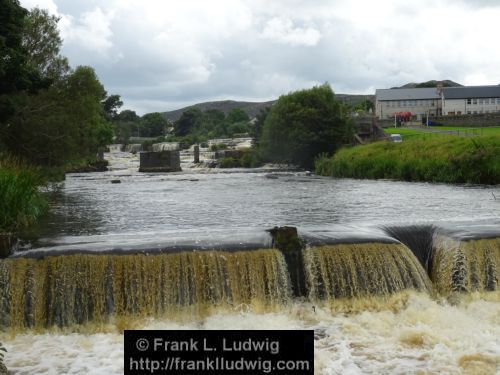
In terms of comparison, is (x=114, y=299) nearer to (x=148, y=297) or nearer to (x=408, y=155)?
(x=148, y=297)

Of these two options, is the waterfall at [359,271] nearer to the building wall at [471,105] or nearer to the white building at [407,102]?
the building wall at [471,105]

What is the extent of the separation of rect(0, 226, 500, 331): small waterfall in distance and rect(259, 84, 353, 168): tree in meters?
44.4

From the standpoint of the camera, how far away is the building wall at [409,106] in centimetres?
12231

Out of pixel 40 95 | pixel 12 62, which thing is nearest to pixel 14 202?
pixel 12 62

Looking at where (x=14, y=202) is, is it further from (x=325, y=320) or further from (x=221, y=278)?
(x=325, y=320)

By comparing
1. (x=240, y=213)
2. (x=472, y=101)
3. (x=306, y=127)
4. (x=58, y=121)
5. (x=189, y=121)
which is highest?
(x=189, y=121)

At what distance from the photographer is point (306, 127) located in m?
57.2

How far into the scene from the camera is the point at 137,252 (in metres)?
11.4

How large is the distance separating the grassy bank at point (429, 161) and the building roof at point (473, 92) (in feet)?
264

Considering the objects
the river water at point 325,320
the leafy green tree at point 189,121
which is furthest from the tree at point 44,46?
the leafy green tree at point 189,121

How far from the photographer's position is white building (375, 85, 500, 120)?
115375 millimetres

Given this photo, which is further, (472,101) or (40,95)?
(472,101)

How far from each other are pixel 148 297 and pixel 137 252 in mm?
927

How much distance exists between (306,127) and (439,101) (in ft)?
243
